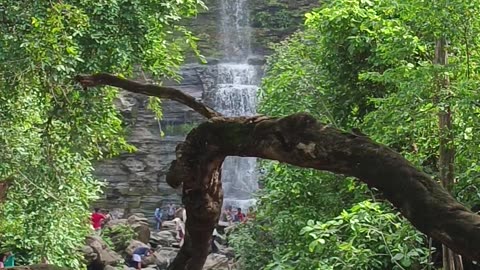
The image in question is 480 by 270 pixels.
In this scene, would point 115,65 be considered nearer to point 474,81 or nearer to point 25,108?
point 25,108

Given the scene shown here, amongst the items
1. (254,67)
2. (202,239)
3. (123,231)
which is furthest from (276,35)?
(202,239)

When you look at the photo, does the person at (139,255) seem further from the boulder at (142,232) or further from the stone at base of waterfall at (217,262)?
the stone at base of waterfall at (217,262)

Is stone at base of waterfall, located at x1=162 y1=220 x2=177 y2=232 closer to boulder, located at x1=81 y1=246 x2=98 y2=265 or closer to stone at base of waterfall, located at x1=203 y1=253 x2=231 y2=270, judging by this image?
stone at base of waterfall, located at x1=203 y1=253 x2=231 y2=270

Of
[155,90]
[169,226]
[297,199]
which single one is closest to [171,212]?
[169,226]

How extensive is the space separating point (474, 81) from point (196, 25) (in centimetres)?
1721

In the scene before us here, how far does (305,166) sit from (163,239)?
12664mm

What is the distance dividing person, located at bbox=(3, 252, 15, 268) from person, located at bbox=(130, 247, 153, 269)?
4.64 m

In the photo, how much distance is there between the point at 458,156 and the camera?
11.2ft

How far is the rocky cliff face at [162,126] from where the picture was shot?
16500 mm

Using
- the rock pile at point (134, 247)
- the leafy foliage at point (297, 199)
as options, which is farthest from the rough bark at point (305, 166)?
the rock pile at point (134, 247)

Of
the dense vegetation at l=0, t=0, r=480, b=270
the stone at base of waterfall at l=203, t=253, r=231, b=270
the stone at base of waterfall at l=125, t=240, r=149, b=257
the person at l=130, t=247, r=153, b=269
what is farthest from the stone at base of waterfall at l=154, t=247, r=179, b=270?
the dense vegetation at l=0, t=0, r=480, b=270

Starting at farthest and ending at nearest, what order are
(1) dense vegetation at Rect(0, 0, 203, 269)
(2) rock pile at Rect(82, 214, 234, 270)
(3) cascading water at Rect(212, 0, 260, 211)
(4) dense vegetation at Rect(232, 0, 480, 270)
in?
1. (3) cascading water at Rect(212, 0, 260, 211)
2. (2) rock pile at Rect(82, 214, 234, 270)
3. (1) dense vegetation at Rect(0, 0, 203, 269)
4. (4) dense vegetation at Rect(232, 0, 480, 270)

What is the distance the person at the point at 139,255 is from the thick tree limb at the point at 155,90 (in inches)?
412

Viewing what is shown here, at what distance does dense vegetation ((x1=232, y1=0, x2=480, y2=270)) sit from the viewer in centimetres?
309
